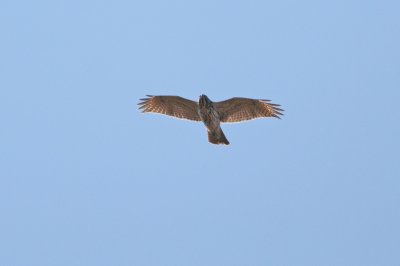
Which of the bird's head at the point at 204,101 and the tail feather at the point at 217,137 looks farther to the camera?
the bird's head at the point at 204,101

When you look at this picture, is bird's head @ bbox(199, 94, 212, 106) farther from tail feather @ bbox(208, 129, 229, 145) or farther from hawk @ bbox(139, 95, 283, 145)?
tail feather @ bbox(208, 129, 229, 145)

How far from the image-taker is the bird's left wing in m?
→ 22.3

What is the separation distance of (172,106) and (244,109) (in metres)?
2.39

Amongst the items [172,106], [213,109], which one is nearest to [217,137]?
[213,109]

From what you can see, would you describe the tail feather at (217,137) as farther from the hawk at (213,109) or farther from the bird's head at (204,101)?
the bird's head at (204,101)

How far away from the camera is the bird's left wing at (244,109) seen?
22297 millimetres

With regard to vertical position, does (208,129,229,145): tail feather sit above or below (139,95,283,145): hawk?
below

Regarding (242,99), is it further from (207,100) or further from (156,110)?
(156,110)

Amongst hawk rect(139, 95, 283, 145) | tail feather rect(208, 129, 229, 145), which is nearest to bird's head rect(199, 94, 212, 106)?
hawk rect(139, 95, 283, 145)

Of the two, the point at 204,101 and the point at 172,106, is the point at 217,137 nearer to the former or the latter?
the point at 204,101

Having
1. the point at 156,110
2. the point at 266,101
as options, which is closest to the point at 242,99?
the point at 266,101

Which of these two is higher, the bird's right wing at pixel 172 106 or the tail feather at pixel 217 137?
the bird's right wing at pixel 172 106

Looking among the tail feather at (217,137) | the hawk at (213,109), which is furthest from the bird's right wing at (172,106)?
the tail feather at (217,137)

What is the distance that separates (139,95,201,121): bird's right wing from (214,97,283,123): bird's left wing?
879mm
